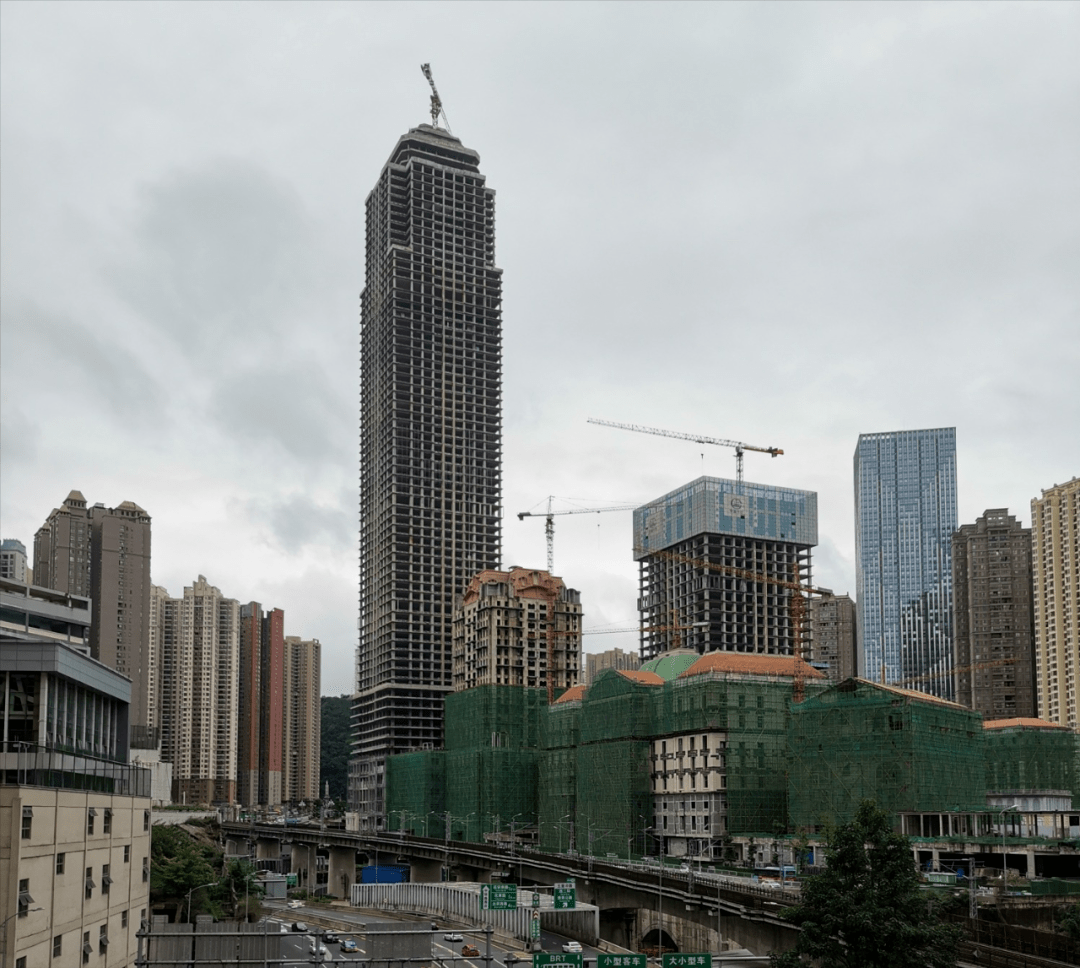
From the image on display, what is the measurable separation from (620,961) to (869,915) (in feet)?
98.1

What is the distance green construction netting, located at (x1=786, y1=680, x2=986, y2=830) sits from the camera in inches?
6506

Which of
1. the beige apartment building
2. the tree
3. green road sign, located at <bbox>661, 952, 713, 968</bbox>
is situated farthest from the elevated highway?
the beige apartment building

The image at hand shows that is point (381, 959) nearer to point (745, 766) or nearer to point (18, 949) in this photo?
point (18, 949)

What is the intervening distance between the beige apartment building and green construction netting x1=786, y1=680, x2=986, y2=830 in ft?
342

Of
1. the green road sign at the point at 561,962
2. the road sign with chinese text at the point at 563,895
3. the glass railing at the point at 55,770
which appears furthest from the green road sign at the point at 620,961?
the road sign with chinese text at the point at 563,895

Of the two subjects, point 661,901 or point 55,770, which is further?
point 661,901

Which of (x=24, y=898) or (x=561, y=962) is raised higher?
(x=24, y=898)

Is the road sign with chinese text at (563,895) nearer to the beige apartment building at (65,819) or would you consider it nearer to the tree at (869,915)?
the tree at (869,915)

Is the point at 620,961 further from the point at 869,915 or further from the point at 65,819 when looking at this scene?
the point at 869,915

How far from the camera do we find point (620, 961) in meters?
55.2

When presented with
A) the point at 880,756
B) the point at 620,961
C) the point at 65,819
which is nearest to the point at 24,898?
the point at 65,819

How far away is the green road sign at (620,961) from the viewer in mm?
54438

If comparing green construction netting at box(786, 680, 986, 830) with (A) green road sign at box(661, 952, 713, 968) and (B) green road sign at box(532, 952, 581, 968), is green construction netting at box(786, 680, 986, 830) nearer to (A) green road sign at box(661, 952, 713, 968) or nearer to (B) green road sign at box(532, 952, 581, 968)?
(A) green road sign at box(661, 952, 713, 968)

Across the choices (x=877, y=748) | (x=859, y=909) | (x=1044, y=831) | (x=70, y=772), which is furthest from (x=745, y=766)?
(x=70, y=772)
